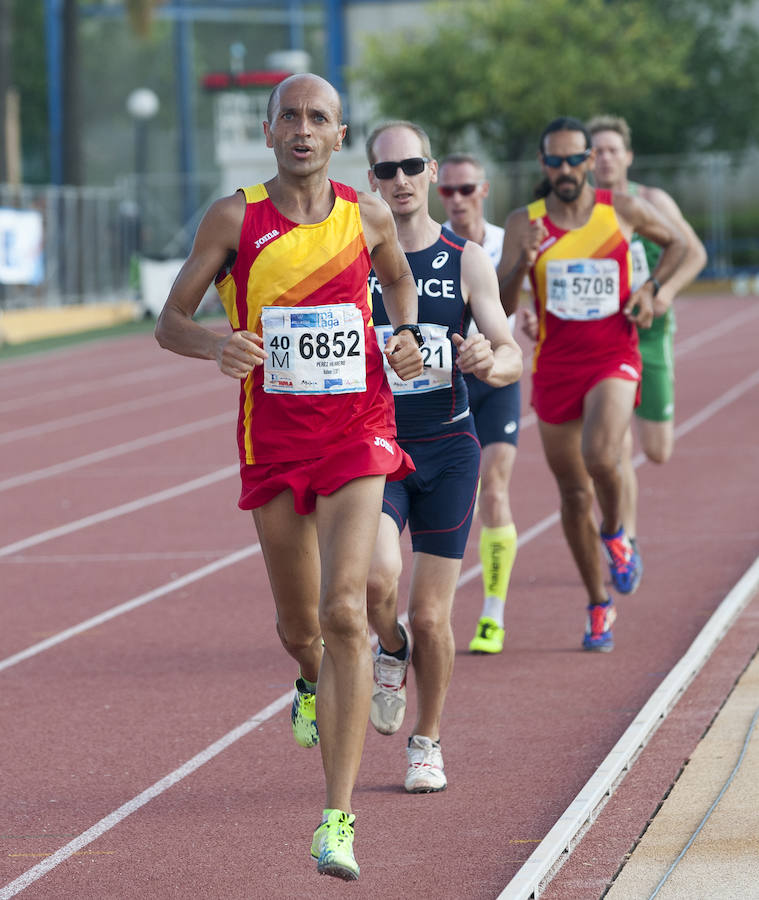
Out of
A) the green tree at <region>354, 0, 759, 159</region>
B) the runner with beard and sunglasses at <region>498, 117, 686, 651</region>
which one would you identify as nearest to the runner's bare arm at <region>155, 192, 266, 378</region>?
the runner with beard and sunglasses at <region>498, 117, 686, 651</region>

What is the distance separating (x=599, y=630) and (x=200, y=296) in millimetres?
3368

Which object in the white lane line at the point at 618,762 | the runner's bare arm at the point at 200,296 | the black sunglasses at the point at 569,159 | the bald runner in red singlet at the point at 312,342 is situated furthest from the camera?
the black sunglasses at the point at 569,159

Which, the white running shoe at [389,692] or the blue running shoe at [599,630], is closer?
the white running shoe at [389,692]

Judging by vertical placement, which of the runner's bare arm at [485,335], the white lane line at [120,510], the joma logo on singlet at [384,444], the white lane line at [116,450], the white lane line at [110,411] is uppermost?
the runner's bare arm at [485,335]

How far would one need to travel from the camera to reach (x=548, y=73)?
4219cm

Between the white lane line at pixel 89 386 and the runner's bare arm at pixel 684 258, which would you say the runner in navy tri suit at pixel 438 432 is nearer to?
the runner's bare arm at pixel 684 258

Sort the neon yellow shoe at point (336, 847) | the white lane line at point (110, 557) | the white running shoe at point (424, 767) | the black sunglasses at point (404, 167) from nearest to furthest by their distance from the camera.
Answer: the neon yellow shoe at point (336, 847) < the white running shoe at point (424, 767) < the black sunglasses at point (404, 167) < the white lane line at point (110, 557)

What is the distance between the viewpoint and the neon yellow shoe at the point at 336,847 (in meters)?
4.52

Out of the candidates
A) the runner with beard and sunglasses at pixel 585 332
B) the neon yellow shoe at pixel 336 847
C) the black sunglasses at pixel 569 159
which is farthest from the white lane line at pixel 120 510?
the neon yellow shoe at pixel 336 847

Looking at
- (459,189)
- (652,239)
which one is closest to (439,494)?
(459,189)

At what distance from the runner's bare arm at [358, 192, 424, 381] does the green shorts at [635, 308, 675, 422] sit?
4.91 metres

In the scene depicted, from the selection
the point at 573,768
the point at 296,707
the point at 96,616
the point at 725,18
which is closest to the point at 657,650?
the point at 573,768

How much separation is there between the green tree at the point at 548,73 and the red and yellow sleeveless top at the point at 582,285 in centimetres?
3437

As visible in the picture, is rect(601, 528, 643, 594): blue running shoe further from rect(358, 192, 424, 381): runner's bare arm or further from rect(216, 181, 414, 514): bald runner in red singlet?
rect(216, 181, 414, 514): bald runner in red singlet
